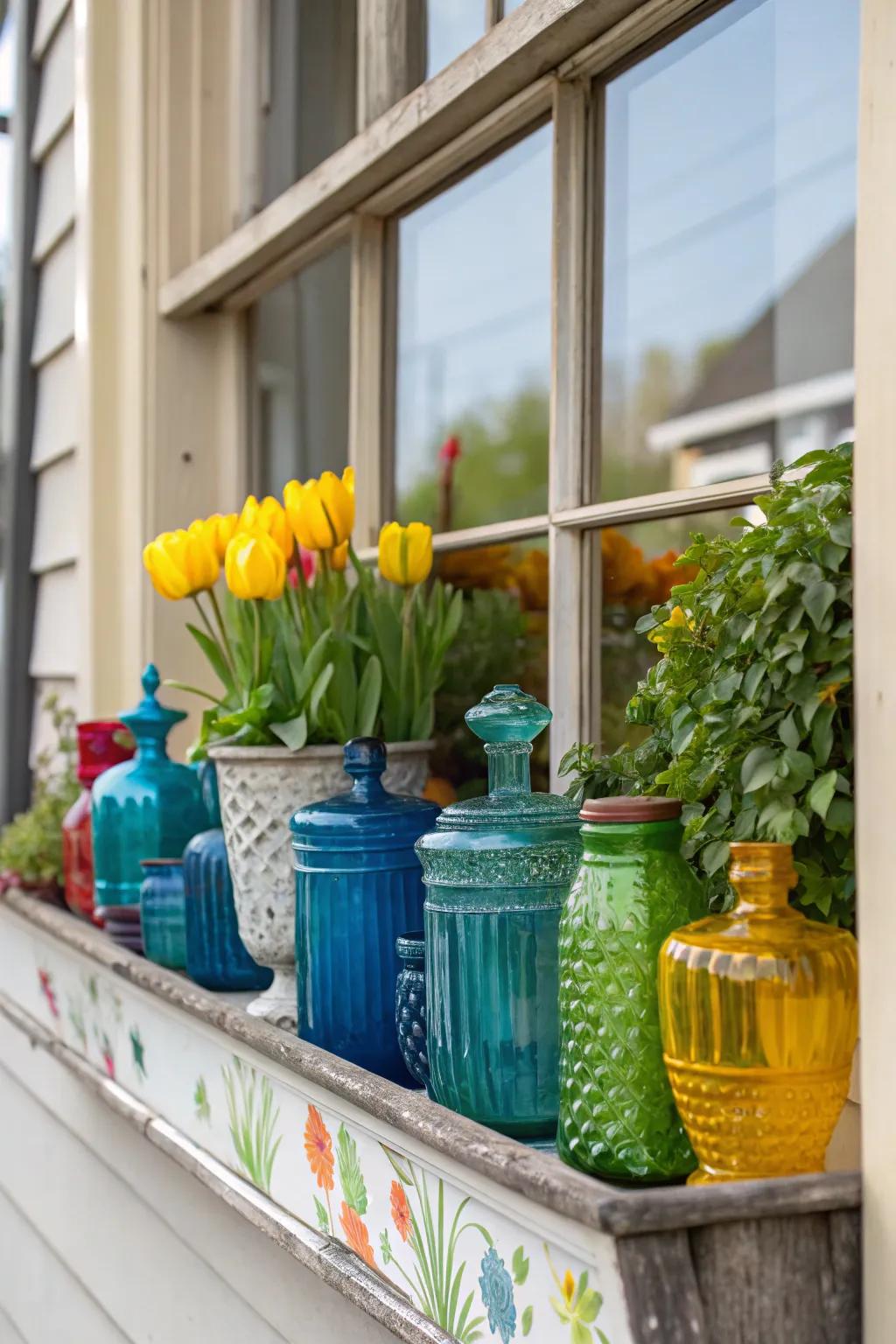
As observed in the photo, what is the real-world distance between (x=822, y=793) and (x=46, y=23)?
2.35 m

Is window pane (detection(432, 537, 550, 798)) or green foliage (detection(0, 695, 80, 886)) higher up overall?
window pane (detection(432, 537, 550, 798))

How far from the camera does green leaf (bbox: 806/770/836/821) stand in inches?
27.7

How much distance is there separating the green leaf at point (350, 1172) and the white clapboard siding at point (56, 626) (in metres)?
1.39

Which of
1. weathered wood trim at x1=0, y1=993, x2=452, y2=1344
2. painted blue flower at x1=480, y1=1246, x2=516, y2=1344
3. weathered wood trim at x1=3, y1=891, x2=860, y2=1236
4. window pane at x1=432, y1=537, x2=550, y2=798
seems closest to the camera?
weathered wood trim at x1=3, y1=891, x2=860, y2=1236

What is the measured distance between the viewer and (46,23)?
2.50m

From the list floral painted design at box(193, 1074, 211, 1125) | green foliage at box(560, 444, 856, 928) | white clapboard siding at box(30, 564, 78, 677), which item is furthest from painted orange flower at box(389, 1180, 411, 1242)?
white clapboard siding at box(30, 564, 78, 677)

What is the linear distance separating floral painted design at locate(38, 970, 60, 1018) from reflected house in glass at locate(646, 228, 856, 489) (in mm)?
1033

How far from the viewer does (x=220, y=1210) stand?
145cm

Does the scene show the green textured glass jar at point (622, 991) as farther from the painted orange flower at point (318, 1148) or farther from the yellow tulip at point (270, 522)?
the yellow tulip at point (270, 522)

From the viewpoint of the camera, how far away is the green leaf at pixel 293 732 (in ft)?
4.03

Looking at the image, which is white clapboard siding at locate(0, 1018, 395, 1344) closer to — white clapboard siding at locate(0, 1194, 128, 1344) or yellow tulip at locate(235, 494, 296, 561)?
white clapboard siding at locate(0, 1194, 128, 1344)

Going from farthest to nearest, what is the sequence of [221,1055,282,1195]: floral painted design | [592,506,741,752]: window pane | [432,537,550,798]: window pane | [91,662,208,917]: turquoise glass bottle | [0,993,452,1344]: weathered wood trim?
[91,662,208,917]: turquoise glass bottle → [432,537,550,798]: window pane → [592,506,741,752]: window pane → [221,1055,282,1195]: floral painted design → [0,993,452,1344]: weathered wood trim

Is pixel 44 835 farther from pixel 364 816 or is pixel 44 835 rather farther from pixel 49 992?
pixel 364 816

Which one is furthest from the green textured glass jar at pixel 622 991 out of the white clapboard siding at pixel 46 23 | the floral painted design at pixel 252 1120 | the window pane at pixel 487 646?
the white clapboard siding at pixel 46 23
